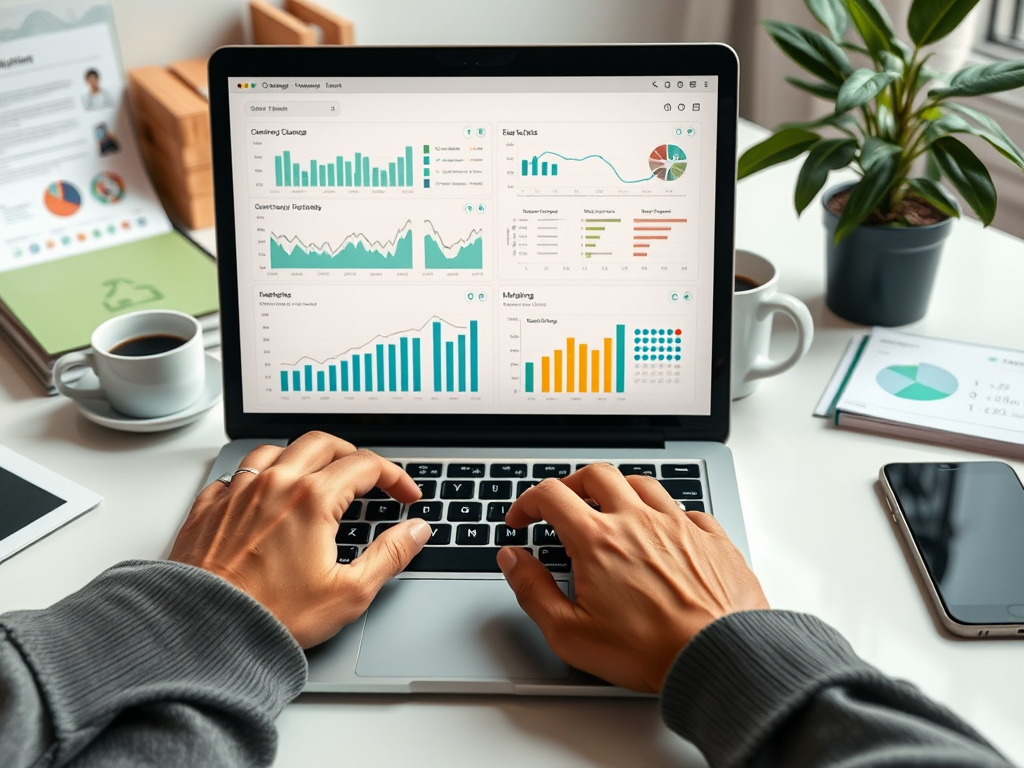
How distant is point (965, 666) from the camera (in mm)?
691

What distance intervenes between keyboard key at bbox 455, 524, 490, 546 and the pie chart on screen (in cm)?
75

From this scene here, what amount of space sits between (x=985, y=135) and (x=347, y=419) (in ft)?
2.14

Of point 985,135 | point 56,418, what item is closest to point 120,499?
point 56,418

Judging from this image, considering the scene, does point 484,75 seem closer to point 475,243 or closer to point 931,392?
point 475,243

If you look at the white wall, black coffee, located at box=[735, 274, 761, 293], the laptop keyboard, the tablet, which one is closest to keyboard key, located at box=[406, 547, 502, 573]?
the laptop keyboard

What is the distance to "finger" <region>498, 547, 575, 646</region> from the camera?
2.20 ft

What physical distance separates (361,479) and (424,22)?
1233mm

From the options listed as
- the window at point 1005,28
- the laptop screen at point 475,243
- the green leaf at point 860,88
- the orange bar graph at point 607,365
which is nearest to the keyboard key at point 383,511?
the laptop screen at point 475,243

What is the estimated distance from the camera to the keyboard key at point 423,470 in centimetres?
84

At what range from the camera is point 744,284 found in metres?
1.02

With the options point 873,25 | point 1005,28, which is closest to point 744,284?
point 873,25

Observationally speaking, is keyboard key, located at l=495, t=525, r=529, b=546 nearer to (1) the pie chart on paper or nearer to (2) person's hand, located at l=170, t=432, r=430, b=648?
(2) person's hand, located at l=170, t=432, r=430, b=648

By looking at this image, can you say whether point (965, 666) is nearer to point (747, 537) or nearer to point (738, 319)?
point (747, 537)

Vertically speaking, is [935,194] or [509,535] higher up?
[935,194]
